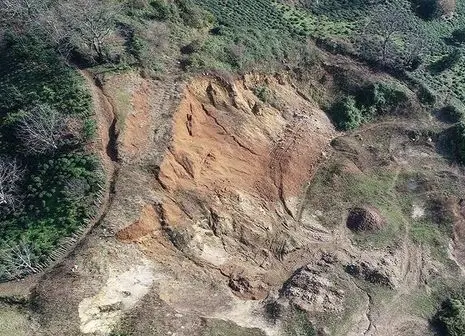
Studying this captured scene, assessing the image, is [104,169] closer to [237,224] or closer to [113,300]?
[113,300]

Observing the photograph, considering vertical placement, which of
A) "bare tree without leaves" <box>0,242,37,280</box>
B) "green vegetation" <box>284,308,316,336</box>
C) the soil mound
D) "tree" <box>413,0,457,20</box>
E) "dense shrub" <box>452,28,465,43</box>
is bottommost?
"bare tree without leaves" <box>0,242,37,280</box>

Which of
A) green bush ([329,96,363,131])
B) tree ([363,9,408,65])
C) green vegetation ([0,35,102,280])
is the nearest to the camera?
green vegetation ([0,35,102,280])

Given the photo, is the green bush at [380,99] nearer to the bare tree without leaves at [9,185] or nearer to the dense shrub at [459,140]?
the dense shrub at [459,140]

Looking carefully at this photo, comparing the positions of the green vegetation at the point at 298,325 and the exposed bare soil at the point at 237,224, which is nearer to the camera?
the exposed bare soil at the point at 237,224

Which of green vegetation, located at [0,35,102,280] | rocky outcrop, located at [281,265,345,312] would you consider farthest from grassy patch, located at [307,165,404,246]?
green vegetation, located at [0,35,102,280]

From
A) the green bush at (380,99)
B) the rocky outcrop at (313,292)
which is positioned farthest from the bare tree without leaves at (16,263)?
the green bush at (380,99)

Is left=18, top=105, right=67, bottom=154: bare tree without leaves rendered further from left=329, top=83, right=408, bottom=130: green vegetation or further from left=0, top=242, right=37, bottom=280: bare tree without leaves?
left=329, top=83, right=408, bottom=130: green vegetation

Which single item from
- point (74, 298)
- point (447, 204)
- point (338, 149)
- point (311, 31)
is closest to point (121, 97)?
point (74, 298)

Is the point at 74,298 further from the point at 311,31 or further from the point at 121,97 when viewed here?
the point at 311,31
